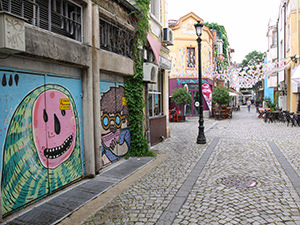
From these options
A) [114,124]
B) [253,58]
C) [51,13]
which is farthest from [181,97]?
[253,58]

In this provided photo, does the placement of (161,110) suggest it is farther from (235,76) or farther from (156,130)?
(235,76)

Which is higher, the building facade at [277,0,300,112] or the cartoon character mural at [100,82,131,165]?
the building facade at [277,0,300,112]

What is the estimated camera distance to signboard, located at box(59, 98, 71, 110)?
5086 millimetres

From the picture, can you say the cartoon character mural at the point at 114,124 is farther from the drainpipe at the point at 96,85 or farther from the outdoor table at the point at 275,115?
the outdoor table at the point at 275,115

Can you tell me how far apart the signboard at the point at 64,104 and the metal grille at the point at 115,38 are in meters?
2.07

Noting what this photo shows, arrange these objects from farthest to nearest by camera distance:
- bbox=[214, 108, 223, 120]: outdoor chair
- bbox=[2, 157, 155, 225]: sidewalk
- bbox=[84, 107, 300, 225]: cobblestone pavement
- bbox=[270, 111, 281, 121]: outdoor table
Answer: bbox=[214, 108, 223, 120]: outdoor chair < bbox=[270, 111, 281, 121]: outdoor table < bbox=[84, 107, 300, 225]: cobblestone pavement < bbox=[2, 157, 155, 225]: sidewalk

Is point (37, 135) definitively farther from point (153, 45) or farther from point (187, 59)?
point (187, 59)

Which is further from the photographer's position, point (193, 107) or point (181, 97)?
point (193, 107)

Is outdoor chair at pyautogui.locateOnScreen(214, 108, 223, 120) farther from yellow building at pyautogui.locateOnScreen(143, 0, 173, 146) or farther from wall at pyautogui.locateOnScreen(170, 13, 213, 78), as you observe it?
yellow building at pyautogui.locateOnScreen(143, 0, 173, 146)

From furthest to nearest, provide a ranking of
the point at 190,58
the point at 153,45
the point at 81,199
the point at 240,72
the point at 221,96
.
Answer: the point at 190,58 < the point at 221,96 < the point at 240,72 < the point at 153,45 < the point at 81,199

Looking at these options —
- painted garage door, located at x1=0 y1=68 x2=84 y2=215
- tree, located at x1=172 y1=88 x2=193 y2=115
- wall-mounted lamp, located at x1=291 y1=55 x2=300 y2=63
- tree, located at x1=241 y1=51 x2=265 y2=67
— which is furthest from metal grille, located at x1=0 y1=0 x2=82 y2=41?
tree, located at x1=241 y1=51 x2=265 y2=67

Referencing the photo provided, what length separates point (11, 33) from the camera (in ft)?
11.4

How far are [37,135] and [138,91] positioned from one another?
4.20 meters

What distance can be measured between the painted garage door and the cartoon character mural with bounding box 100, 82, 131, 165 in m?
1.10
